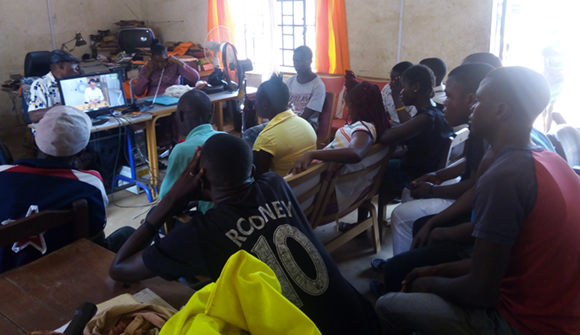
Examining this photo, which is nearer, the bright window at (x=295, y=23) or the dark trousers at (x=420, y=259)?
the dark trousers at (x=420, y=259)

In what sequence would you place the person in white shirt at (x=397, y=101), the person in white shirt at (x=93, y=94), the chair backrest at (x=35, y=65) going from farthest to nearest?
1. the chair backrest at (x=35, y=65)
2. the person in white shirt at (x=93, y=94)
3. the person in white shirt at (x=397, y=101)

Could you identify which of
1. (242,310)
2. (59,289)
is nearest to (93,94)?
(59,289)

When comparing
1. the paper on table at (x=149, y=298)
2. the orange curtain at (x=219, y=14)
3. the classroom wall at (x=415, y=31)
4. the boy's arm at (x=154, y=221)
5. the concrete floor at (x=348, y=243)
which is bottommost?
the concrete floor at (x=348, y=243)

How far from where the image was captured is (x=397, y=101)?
109 inches

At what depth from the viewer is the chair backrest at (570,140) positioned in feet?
6.82

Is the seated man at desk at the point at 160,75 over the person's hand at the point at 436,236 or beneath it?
over

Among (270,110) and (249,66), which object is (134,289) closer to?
(270,110)

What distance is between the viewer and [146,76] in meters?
4.46

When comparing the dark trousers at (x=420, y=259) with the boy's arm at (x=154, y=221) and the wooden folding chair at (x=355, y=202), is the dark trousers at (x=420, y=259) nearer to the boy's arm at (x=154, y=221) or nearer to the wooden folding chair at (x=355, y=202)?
the wooden folding chair at (x=355, y=202)

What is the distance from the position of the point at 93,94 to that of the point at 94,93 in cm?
1

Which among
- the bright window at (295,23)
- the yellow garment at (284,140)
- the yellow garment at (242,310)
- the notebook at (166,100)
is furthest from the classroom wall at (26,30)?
the yellow garment at (242,310)

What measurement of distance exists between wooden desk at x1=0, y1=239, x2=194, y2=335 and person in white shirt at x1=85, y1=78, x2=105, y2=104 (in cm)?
220

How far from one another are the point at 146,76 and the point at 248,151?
3.51 metres

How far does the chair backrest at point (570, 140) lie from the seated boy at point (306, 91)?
6.52 ft
